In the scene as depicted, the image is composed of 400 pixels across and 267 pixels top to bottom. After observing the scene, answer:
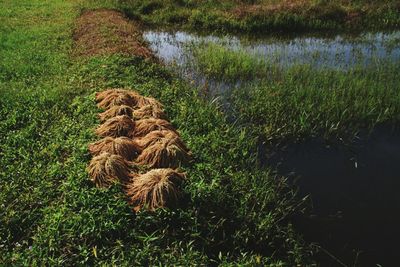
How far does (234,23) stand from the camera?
19203mm

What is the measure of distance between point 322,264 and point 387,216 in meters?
1.89

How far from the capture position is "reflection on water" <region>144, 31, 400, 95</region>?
1352 centimetres

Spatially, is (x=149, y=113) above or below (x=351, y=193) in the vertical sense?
above

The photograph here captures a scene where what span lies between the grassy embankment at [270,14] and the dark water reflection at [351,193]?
Answer: 10.8m

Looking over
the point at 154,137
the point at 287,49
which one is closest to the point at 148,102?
the point at 154,137

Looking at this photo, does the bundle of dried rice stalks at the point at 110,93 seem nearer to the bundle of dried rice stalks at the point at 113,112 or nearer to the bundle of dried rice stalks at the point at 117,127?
the bundle of dried rice stalks at the point at 113,112

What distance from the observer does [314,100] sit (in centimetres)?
1086

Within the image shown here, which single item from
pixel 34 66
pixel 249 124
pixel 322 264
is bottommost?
pixel 322 264

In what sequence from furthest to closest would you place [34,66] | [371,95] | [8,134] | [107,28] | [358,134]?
[107,28]
[34,66]
[371,95]
[358,134]
[8,134]

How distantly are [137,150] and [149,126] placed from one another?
75 centimetres

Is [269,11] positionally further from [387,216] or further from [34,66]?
[387,216]

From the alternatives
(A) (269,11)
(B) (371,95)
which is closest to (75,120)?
(B) (371,95)

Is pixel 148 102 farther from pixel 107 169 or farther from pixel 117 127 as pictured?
pixel 107 169

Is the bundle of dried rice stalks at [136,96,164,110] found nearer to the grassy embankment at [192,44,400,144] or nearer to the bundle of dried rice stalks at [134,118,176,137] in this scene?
the bundle of dried rice stalks at [134,118,176,137]
